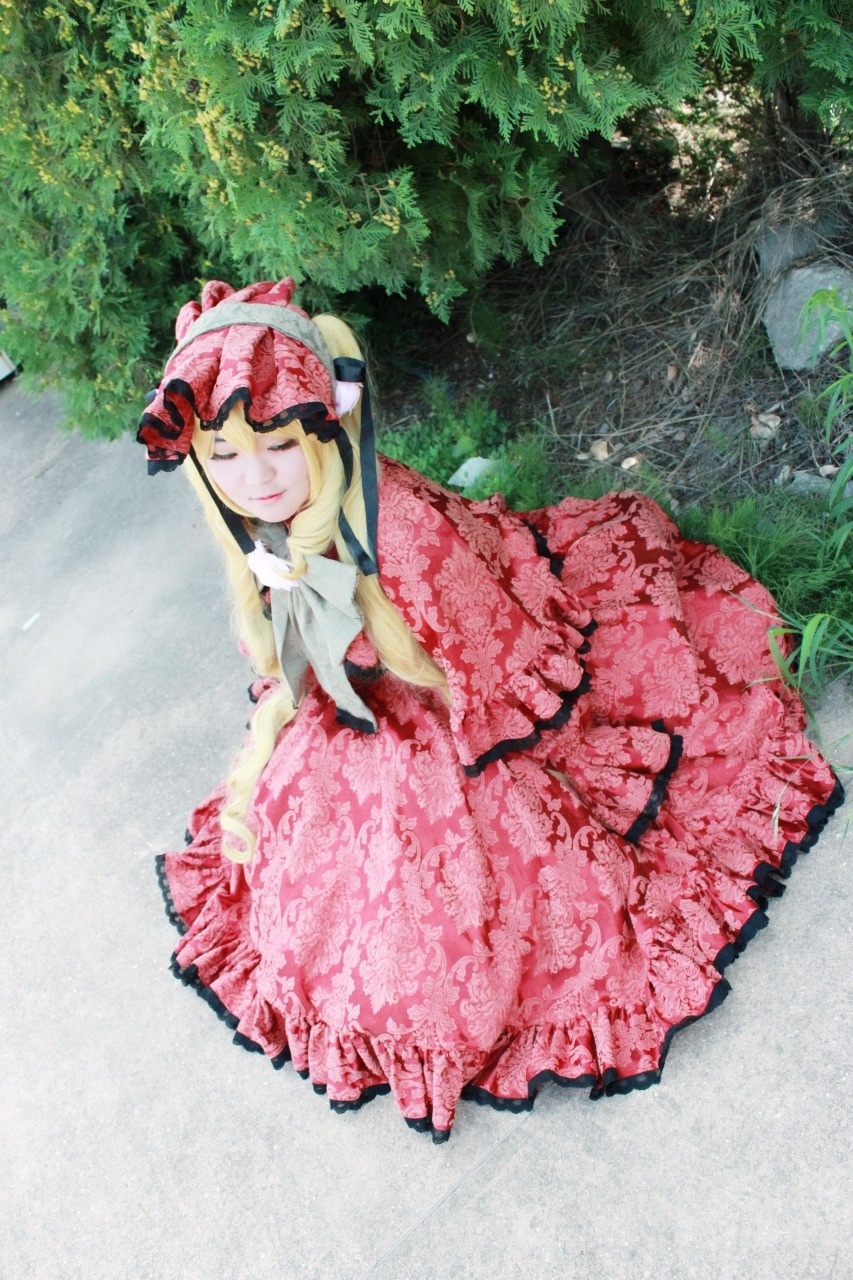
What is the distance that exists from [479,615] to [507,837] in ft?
1.60

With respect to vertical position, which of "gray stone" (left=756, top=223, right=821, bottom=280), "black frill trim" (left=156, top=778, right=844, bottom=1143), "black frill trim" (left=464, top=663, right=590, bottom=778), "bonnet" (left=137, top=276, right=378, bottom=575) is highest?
"bonnet" (left=137, top=276, right=378, bottom=575)

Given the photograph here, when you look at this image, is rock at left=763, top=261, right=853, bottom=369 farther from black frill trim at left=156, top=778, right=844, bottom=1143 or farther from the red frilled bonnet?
the red frilled bonnet

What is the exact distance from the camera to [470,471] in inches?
136

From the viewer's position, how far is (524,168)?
2.95 meters

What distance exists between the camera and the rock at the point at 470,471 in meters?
3.41

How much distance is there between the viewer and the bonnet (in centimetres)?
180

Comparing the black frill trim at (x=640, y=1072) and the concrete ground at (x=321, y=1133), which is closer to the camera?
the concrete ground at (x=321, y=1133)

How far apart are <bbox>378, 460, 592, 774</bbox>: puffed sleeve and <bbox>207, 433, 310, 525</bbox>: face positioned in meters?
0.18

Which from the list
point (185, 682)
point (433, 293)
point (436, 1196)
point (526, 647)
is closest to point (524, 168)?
point (433, 293)

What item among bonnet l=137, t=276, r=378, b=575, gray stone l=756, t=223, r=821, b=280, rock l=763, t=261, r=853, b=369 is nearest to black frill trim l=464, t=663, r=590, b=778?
bonnet l=137, t=276, r=378, b=575

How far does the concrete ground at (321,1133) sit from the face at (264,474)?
4.13 feet

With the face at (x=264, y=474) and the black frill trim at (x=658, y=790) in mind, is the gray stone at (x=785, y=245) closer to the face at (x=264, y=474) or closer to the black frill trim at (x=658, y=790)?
the black frill trim at (x=658, y=790)

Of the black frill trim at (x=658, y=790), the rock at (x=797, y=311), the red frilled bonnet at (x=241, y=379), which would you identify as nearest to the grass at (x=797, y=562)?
the black frill trim at (x=658, y=790)

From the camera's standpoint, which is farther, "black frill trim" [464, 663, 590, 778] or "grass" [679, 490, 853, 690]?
"grass" [679, 490, 853, 690]
